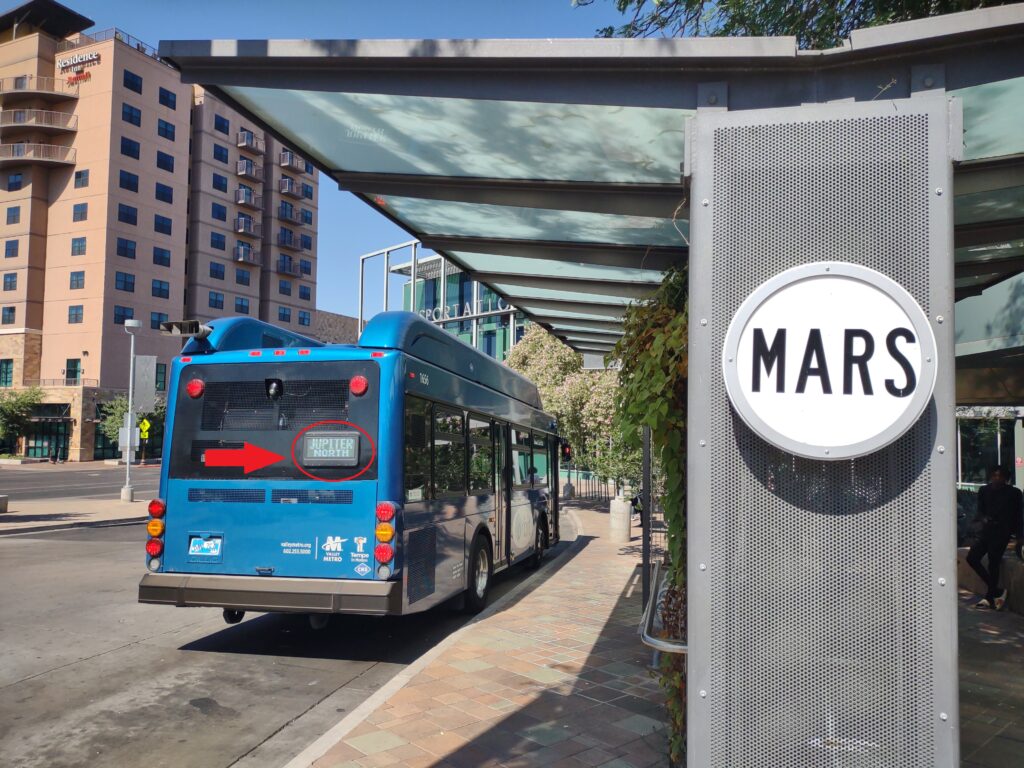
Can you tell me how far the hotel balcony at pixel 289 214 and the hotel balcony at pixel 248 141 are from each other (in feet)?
19.2

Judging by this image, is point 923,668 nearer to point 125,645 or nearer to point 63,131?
point 125,645

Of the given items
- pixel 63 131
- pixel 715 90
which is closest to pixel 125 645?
pixel 715 90

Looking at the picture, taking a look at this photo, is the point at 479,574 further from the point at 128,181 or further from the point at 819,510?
the point at 128,181

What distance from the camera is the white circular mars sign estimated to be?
8.09 ft

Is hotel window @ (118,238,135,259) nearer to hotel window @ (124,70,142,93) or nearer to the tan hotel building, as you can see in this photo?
the tan hotel building

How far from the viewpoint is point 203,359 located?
794 centimetres

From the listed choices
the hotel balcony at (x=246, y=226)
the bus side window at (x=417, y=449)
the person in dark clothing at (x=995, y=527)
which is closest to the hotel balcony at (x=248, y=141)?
the hotel balcony at (x=246, y=226)

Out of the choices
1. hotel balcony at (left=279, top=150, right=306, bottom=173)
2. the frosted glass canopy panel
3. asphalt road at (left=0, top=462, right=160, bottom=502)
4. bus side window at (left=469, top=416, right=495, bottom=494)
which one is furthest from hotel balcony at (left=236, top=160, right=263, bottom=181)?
the frosted glass canopy panel

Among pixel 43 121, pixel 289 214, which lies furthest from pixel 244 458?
pixel 289 214

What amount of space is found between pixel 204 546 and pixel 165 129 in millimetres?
64900

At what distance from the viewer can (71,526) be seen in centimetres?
1922

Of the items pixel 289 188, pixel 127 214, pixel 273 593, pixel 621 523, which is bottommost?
pixel 621 523

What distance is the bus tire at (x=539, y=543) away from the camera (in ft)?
45.1

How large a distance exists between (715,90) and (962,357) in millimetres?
9235
